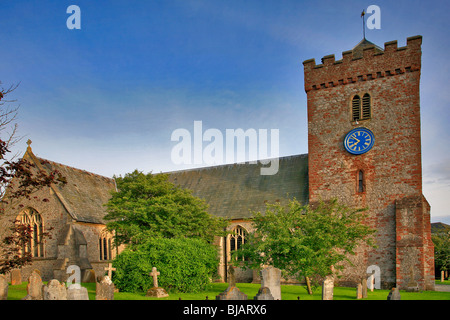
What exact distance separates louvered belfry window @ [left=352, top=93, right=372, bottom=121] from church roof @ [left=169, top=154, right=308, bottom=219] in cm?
617

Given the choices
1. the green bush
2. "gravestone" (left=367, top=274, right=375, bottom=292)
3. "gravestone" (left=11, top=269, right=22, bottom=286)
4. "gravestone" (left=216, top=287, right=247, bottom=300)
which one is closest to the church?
"gravestone" (left=367, top=274, right=375, bottom=292)

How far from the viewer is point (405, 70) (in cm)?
2522

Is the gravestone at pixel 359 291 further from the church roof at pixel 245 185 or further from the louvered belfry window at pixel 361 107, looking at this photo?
the louvered belfry window at pixel 361 107

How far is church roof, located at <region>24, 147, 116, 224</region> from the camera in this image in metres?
29.0

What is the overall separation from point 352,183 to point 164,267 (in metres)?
13.5

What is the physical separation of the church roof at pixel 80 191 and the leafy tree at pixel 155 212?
322 cm

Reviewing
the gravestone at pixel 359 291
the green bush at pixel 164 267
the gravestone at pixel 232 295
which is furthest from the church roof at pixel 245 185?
the gravestone at pixel 232 295

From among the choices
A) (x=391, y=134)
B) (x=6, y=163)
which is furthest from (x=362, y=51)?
(x=6, y=163)

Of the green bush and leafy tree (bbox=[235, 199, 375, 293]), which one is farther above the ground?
leafy tree (bbox=[235, 199, 375, 293])

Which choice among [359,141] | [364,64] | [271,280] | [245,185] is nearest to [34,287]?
[271,280]

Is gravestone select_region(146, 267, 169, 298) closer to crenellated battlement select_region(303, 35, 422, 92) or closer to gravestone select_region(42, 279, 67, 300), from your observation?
gravestone select_region(42, 279, 67, 300)

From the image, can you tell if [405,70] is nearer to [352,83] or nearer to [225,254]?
[352,83]

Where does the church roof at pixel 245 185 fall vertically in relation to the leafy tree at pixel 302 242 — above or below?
above

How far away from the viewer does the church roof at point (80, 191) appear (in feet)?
95.2
